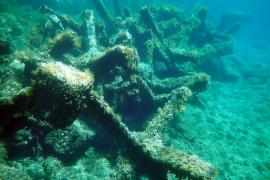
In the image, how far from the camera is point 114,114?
3879 mm

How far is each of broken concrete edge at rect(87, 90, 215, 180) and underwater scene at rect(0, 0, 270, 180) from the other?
0.08ft

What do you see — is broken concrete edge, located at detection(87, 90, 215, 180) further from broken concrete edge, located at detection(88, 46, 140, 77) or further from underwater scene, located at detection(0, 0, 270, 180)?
broken concrete edge, located at detection(88, 46, 140, 77)

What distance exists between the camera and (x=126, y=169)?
383 cm

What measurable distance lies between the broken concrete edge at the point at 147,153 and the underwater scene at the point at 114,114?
0.08 ft

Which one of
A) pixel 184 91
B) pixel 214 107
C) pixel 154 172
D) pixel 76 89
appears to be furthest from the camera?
pixel 214 107

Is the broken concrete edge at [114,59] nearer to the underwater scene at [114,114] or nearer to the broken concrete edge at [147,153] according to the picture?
the underwater scene at [114,114]

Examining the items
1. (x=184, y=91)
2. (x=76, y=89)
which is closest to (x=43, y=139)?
(x=76, y=89)

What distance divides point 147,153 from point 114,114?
1316 mm

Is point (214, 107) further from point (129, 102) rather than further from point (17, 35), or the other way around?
point (17, 35)

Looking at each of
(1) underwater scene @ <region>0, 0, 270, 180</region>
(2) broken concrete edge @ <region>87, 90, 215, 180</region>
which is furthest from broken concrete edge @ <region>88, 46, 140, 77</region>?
(2) broken concrete edge @ <region>87, 90, 215, 180</region>

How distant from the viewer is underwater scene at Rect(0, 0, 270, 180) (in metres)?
2.88

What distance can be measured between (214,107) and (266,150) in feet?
11.4

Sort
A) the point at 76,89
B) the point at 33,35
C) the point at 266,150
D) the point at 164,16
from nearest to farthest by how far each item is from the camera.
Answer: the point at 76,89 → the point at 266,150 → the point at 33,35 → the point at 164,16

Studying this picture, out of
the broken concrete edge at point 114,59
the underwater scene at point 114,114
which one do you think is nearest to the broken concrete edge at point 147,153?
the underwater scene at point 114,114
